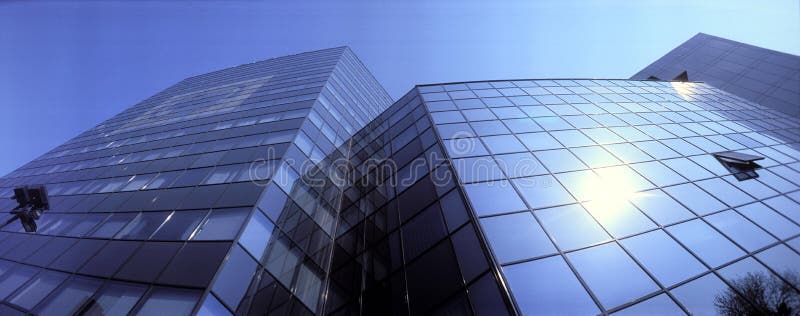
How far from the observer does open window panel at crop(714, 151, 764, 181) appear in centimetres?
1205

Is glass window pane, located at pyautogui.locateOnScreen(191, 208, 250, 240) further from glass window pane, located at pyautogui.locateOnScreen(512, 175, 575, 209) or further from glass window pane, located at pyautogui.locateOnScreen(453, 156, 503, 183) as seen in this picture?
glass window pane, located at pyautogui.locateOnScreen(512, 175, 575, 209)

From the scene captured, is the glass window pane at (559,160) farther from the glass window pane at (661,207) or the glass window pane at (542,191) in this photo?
the glass window pane at (661,207)

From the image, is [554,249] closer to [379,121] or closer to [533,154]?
[533,154]

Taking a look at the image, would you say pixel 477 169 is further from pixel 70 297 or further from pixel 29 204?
pixel 70 297

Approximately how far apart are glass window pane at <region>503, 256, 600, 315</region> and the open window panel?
11.1 m

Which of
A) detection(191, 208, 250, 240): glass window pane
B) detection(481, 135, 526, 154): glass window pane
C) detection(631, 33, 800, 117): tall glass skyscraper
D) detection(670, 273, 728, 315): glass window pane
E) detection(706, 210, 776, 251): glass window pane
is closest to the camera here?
detection(670, 273, 728, 315): glass window pane

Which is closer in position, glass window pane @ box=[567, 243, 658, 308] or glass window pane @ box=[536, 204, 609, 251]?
glass window pane @ box=[567, 243, 658, 308]

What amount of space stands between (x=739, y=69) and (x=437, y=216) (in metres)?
46.7

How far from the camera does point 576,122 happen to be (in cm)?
1515

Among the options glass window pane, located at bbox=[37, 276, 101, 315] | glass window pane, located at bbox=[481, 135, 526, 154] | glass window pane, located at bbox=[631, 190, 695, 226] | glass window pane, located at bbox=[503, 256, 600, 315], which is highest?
glass window pane, located at bbox=[481, 135, 526, 154]

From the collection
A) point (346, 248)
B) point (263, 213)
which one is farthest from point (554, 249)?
point (263, 213)

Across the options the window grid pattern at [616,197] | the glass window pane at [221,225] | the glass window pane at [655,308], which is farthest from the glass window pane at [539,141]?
the glass window pane at [221,225]

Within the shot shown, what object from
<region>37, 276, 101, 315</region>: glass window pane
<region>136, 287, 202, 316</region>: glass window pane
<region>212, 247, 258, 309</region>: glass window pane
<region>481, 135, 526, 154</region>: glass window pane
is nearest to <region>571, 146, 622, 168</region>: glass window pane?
<region>481, 135, 526, 154</region>: glass window pane

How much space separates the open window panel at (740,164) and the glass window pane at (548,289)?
439 inches
